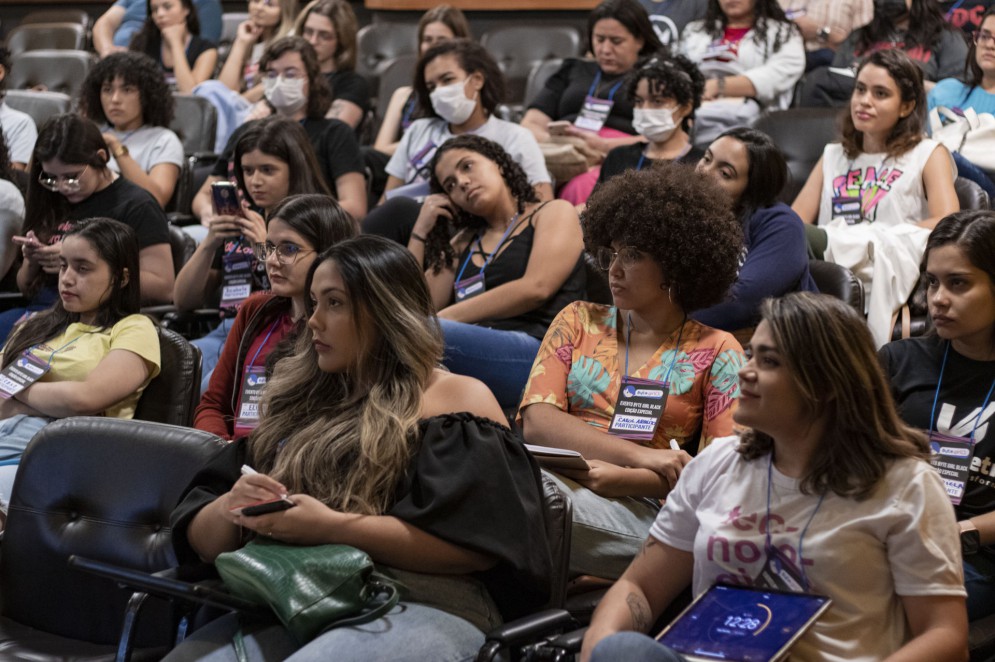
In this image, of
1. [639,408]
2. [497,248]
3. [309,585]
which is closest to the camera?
[309,585]

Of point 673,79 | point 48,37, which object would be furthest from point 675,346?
point 48,37

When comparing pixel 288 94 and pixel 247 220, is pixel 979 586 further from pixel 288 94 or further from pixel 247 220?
pixel 288 94

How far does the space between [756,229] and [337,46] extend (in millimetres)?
3374

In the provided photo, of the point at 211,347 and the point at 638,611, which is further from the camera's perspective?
the point at 211,347

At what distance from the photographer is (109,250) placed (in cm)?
330

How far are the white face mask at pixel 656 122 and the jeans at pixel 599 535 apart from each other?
2.21 meters

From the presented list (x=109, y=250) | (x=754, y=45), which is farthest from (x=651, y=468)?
(x=754, y=45)

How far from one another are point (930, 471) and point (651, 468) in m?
0.74

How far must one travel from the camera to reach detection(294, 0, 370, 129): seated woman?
605cm

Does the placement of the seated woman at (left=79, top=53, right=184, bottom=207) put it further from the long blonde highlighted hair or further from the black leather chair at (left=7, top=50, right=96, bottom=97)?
the long blonde highlighted hair

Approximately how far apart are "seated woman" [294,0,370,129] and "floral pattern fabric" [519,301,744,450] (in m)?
3.51

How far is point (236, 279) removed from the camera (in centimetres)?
392

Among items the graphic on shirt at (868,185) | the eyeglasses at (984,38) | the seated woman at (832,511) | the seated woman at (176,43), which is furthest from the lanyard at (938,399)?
the seated woman at (176,43)

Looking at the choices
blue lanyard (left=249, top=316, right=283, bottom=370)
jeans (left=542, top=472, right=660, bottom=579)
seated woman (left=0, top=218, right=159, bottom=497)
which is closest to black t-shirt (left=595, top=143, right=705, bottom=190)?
blue lanyard (left=249, top=316, right=283, bottom=370)
